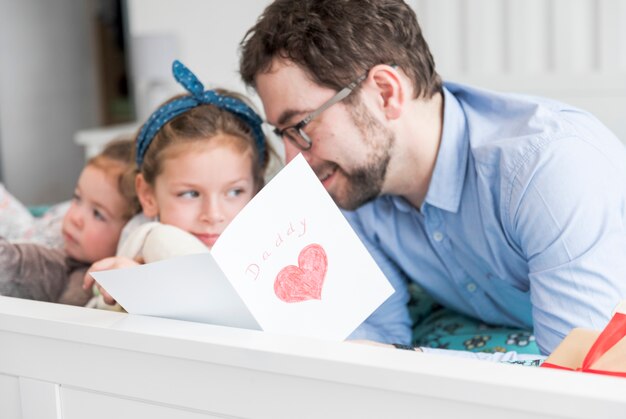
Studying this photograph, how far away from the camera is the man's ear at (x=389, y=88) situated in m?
1.46

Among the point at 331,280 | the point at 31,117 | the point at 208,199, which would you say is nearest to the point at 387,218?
the point at 208,199

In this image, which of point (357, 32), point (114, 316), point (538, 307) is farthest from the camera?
point (357, 32)

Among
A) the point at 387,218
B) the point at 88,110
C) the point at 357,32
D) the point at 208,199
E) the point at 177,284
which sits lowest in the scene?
the point at 88,110

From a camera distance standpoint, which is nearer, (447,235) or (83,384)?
(83,384)

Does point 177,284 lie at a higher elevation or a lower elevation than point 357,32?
lower

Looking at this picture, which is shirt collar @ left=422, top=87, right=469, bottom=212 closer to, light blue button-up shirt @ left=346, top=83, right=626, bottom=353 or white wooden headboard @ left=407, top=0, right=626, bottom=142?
light blue button-up shirt @ left=346, top=83, right=626, bottom=353

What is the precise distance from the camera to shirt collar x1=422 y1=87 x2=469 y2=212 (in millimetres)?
1490

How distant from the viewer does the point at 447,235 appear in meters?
1.54

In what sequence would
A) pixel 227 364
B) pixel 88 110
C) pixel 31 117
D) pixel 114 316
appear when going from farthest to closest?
pixel 88 110 < pixel 31 117 < pixel 114 316 < pixel 227 364

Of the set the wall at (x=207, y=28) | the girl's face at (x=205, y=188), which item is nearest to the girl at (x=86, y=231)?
the girl's face at (x=205, y=188)

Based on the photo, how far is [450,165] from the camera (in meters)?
1.50

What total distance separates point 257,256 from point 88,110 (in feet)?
13.6

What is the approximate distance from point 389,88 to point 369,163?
137 mm

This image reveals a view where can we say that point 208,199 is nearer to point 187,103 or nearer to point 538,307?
point 187,103
